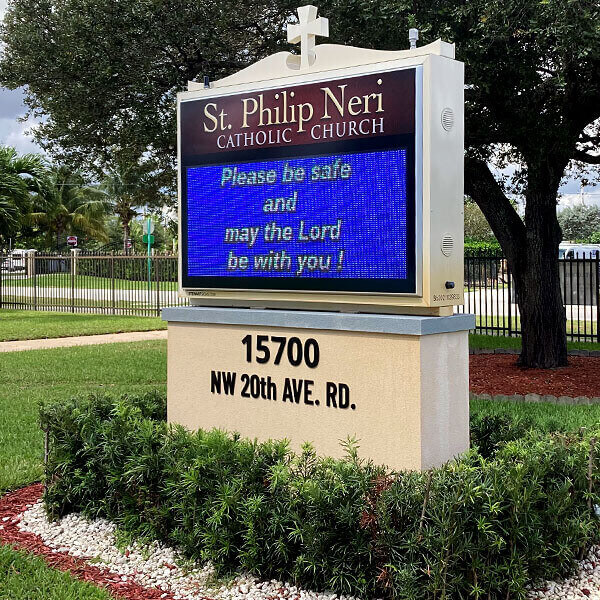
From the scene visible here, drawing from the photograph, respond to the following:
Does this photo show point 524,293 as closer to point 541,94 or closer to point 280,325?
point 541,94

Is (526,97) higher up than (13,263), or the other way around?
(526,97)

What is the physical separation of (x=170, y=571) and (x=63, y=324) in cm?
1758

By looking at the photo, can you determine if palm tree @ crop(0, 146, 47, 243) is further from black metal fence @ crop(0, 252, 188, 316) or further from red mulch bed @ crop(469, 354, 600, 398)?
red mulch bed @ crop(469, 354, 600, 398)

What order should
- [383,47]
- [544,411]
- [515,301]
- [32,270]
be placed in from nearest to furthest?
[544,411] < [383,47] < [515,301] < [32,270]

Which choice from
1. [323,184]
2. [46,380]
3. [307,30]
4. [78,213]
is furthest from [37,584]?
[78,213]

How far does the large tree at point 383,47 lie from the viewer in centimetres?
942

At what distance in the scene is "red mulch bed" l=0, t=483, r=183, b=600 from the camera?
4.20 meters

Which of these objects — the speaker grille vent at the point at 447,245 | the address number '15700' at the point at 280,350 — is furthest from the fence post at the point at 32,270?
the speaker grille vent at the point at 447,245

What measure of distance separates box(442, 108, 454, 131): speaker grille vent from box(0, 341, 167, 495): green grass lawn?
4190 mm

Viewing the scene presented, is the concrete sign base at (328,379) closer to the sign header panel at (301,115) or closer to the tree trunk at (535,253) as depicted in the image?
the sign header panel at (301,115)

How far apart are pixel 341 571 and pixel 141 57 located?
30.4 feet

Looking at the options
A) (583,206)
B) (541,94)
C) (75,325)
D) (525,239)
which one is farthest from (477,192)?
(583,206)

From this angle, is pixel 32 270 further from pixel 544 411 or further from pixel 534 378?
pixel 544 411

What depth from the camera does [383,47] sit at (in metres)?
10.1
